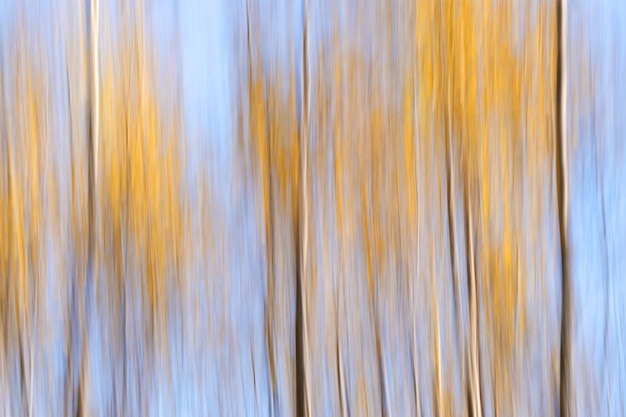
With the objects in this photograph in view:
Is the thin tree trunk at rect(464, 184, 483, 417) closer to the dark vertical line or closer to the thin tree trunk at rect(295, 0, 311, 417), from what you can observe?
the dark vertical line

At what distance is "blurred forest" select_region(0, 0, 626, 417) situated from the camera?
83cm

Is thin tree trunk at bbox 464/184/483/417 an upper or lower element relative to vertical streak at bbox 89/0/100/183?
lower

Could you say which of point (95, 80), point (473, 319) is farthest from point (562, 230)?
point (95, 80)

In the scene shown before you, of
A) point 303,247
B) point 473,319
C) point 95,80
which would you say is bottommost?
point 473,319

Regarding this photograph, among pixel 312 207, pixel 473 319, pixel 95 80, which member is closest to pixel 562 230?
pixel 473 319

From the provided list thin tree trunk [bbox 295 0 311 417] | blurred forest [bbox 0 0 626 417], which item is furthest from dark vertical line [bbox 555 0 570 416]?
thin tree trunk [bbox 295 0 311 417]

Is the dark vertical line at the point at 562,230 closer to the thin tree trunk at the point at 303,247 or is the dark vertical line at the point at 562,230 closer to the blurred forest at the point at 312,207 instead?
the blurred forest at the point at 312,207

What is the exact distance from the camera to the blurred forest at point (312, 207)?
2.72ft

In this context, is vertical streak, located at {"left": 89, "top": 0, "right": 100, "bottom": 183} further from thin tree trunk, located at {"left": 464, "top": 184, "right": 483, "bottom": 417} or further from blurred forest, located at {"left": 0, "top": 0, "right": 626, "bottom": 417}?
thin tree trunk, located at {"left": 464, "top": 184, "right": 483, "bottom": 417}

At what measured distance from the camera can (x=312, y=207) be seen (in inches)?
33.2

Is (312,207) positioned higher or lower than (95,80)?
lower

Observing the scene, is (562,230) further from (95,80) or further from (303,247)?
(95,80)

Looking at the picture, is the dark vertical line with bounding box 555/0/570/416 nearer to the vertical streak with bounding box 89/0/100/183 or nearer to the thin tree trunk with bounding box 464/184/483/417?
the thin tree trunk with bounding box 464/184/483/417

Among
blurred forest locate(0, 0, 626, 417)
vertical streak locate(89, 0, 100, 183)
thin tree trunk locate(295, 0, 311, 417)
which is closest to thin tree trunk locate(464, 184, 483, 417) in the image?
blurred forest locate(0, 0, 626, 417)
